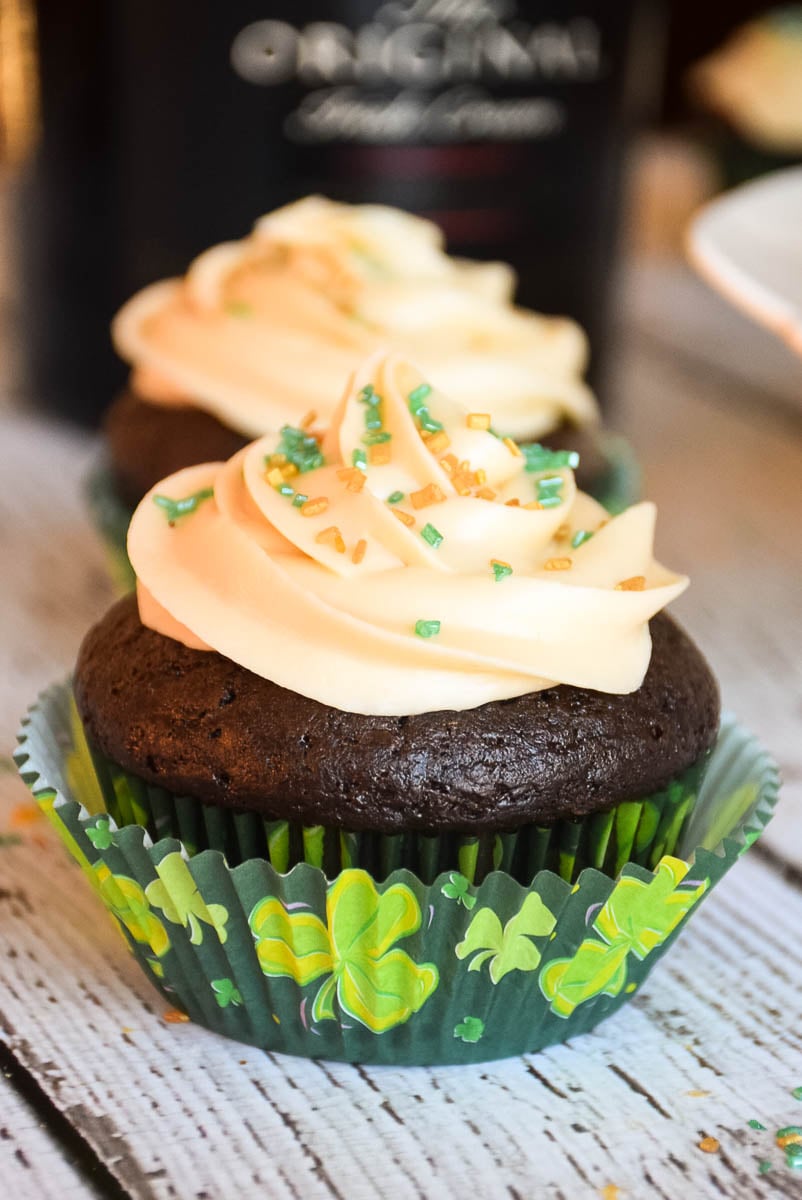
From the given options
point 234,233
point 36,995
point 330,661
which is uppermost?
point 330,661

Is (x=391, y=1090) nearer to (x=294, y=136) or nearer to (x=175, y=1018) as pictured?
(x=175, y=1018)

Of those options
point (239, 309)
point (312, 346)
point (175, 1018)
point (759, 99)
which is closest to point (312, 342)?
point (312, 346)

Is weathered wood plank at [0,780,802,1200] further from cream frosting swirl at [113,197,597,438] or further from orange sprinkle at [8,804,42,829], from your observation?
cream frosting swirl at [113,197,597,438]

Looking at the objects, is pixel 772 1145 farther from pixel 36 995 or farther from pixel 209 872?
pixel 36 995

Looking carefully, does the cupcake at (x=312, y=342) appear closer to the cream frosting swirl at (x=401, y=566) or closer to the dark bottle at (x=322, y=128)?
the dark bottle at (x=322, y=128)

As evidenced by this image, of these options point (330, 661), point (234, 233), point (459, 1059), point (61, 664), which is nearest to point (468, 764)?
point (330, 661)

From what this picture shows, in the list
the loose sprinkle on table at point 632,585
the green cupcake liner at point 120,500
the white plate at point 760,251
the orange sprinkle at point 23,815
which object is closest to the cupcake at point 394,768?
the loose sprinkle on table at point 632,585
